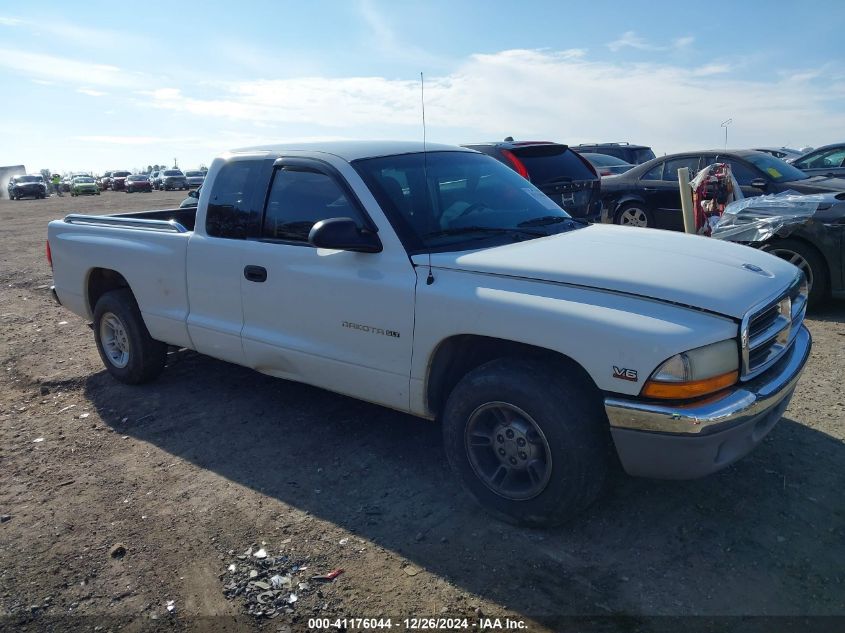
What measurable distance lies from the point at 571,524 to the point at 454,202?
75.6 inches

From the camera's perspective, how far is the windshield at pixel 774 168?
913cm

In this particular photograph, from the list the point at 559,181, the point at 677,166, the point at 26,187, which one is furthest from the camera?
the point at 26,187

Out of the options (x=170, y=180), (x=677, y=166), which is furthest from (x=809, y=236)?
(x=170, y=180)

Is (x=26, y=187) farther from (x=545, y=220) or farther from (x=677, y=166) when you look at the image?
(x=545, y=220)

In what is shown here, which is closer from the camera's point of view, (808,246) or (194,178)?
(808,246)

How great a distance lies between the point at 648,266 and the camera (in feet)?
10.7

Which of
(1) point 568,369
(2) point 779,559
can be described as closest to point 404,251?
(1) point 568,369

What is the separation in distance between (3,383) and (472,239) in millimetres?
4659

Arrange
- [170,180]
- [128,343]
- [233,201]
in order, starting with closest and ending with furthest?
1. [233,201]
2. [128,343]
3. [170,180]

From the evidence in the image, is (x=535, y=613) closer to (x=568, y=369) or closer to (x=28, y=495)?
(x=568, y=369)

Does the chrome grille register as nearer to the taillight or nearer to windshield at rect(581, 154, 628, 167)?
the taillight

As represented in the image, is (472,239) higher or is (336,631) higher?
(472,239)

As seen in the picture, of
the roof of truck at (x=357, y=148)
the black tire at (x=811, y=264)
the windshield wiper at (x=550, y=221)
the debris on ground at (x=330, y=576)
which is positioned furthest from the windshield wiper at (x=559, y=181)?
the debris on ground at (x=330, y=576)

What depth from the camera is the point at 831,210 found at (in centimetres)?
652
